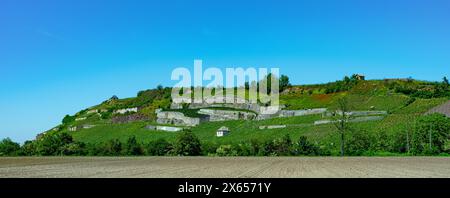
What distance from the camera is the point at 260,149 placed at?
92312 mm

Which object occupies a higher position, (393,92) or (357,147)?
(393,92)

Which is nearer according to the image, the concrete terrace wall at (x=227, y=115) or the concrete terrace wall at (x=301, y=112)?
the concrete terrace wall at (x=301, y=112)

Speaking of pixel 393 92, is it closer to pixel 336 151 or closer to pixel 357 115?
pixel 357 115

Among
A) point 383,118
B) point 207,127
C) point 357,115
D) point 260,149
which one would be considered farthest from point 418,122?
point 207,127

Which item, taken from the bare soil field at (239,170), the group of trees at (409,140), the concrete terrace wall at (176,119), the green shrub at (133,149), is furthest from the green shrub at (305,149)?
the concrete terrace wall at (176,119)

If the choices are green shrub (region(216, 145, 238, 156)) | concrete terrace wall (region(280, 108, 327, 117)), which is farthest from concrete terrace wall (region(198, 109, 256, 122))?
green shrub (region(216, 145, 238, 156))

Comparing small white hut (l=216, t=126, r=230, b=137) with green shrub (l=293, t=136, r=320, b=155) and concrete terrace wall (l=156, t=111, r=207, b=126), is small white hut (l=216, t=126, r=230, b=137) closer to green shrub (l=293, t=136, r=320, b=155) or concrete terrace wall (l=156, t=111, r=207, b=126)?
concrete terrace wall (l=156, t=111, r=207, b=126)

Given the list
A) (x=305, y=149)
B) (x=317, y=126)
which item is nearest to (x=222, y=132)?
(x=317, y=126)

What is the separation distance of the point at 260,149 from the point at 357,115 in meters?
60.4

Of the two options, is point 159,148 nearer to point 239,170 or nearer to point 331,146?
point 331,146

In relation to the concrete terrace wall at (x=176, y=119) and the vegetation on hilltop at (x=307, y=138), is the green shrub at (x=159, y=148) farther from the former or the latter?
the concrete terrace wall at (x=176, y=119)

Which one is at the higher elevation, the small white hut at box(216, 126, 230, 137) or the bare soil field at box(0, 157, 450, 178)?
the small white hut at box(216, 126, 230, 137)
